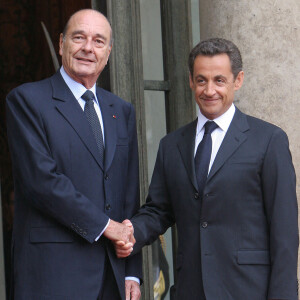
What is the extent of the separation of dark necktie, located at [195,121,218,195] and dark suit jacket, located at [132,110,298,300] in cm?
3

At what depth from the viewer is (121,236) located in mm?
3412

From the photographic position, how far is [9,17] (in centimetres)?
662

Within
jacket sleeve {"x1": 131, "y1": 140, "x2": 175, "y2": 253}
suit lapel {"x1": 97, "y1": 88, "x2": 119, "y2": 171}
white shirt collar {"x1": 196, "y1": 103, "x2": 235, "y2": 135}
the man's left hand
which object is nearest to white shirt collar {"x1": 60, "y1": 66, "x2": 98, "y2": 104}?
suit lapel {"x1": 97, "y1": 88, "x2": 119, "y2": 171}

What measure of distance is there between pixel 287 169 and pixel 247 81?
3.10 ft

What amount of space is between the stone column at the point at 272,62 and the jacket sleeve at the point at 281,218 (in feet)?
2.50

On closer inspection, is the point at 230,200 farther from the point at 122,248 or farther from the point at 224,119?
the point at 122,248

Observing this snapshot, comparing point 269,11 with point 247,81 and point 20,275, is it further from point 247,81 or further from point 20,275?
point 20,275

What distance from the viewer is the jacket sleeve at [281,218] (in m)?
3.22

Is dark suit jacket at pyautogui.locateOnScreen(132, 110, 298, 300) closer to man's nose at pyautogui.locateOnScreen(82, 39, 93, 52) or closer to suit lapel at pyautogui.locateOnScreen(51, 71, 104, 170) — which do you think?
suit lapel at pyautogui.locateOnScreen(51, 71, 104, 170)

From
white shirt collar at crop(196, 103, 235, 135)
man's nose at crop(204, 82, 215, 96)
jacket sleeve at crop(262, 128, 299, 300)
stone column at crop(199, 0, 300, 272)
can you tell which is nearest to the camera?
jacket sleeve at crop(262, 128, 299, 300)

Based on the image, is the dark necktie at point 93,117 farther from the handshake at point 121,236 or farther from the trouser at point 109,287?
the trouser at point 109,287

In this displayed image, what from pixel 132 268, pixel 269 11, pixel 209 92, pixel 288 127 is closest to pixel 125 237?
pixel 132 268

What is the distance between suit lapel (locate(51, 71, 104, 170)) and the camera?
3.43m

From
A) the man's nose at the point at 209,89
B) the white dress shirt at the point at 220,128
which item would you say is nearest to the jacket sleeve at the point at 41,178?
the white dress shirt at the point at 220,128
